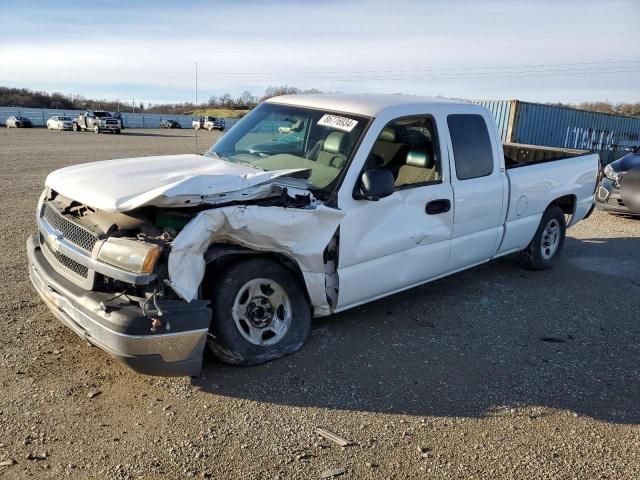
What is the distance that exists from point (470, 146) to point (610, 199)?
6.75 metres

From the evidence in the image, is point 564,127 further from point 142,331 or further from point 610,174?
point 142,331

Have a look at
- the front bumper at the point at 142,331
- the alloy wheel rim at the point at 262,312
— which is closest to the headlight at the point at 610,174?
the alloy wheel rim at the point at 262,312

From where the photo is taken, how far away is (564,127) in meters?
22.6

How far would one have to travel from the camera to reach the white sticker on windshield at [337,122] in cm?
445

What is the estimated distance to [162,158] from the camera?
4.84 metres

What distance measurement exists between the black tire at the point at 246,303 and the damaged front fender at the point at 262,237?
0.11 m

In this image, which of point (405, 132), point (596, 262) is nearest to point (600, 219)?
point (596, 262)

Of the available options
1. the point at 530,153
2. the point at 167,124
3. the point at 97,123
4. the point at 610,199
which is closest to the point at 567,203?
the point at 530,153

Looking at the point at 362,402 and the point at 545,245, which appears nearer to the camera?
the point at 362,402

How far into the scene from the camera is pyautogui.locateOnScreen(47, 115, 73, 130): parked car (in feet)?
166

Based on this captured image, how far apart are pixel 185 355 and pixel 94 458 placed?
0.72m

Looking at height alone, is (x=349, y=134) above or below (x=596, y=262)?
above

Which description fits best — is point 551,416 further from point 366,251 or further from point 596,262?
point 596,262

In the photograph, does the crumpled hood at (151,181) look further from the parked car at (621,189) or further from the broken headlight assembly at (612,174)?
the broken headlight assembly at (612,174)
